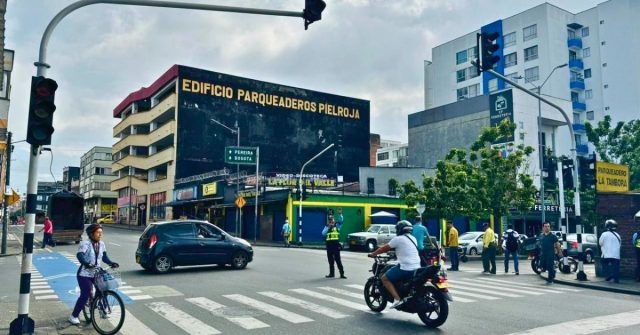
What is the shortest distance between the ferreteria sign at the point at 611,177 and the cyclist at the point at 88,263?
15129 millimetres

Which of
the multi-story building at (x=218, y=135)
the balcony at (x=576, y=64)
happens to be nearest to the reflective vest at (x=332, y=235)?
the multi-story building at (x=218, y=135)

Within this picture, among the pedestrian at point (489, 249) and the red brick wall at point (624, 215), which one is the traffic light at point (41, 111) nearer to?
the pedestrian at point (489, 249)

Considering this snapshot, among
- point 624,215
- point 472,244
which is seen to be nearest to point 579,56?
point 472,244

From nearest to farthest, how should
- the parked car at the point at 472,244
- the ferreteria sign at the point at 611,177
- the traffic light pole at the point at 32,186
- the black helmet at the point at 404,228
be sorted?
the traffic light pole at the point at 32,186 < the black helmet at the point at 404,228 < the ferreteria sign at the point at 611,177 < the parked car at the point at 472,244

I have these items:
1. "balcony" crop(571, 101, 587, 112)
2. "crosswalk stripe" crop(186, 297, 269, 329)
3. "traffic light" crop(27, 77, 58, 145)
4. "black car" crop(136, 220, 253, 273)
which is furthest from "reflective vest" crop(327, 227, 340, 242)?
"balcony" crop(571, 101, 587, 112)

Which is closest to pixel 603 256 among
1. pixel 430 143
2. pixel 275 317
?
pixel 275 317

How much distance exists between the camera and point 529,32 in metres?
65.0

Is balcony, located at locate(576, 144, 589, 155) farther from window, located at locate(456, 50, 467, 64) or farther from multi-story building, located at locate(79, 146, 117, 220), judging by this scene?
multi-story building, located at locate(79, 146, 117, 220)

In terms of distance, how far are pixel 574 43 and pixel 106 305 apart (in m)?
69.9

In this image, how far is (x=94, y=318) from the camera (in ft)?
27.0

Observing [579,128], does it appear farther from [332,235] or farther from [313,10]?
[313,10]

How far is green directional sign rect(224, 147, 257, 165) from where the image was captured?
3788cm

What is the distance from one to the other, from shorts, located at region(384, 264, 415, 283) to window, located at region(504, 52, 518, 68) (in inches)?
2526

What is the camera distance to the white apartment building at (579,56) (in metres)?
63.4
